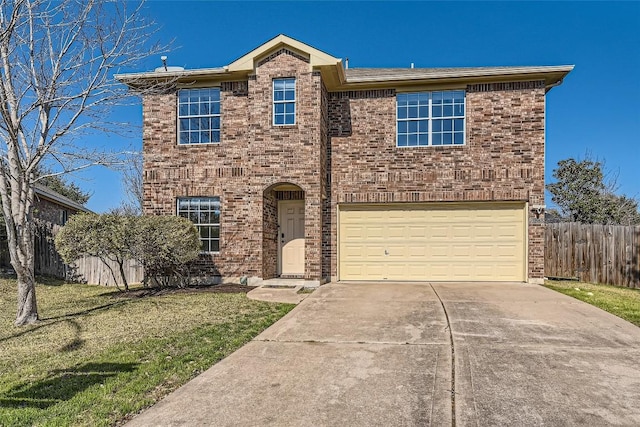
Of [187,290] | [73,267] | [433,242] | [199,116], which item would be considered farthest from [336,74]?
[73,267]

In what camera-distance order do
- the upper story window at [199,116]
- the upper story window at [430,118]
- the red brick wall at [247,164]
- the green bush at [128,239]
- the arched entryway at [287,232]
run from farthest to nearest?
1. the arched entryway at [287,232]
2. the upper story window at [199,116]
3. the upper story window at [430,118]
4. the red brick wall at [247,164]
5. the green bush at [128,239]

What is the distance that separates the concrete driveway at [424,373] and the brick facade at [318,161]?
4.34 m

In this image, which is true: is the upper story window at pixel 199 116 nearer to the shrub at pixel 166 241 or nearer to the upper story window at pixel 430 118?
the shrub at pixel 166 241

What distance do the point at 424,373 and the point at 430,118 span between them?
8.74 meters

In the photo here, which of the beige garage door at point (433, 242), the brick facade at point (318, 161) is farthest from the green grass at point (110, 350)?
the beige garage door at point (433, 242)

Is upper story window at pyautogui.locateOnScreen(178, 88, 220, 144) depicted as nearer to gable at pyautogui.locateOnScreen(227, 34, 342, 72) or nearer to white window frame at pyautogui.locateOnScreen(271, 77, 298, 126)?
gable at pyautogui.locateOnScreen(227, 34, 342, 72)

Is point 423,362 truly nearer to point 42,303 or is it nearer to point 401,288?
point 401,288

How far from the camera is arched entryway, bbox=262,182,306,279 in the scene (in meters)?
12.0

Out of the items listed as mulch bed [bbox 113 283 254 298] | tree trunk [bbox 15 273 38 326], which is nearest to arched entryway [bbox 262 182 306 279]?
mulch bed [bbox 113 283 254 298]

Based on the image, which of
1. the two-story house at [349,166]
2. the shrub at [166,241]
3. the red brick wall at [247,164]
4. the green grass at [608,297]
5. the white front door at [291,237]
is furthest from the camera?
the white front door at [291,237]

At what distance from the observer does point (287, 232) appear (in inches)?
486

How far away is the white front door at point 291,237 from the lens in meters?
12.2

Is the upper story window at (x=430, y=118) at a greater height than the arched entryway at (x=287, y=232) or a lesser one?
greater

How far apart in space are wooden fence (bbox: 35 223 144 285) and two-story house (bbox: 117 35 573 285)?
105 inches
